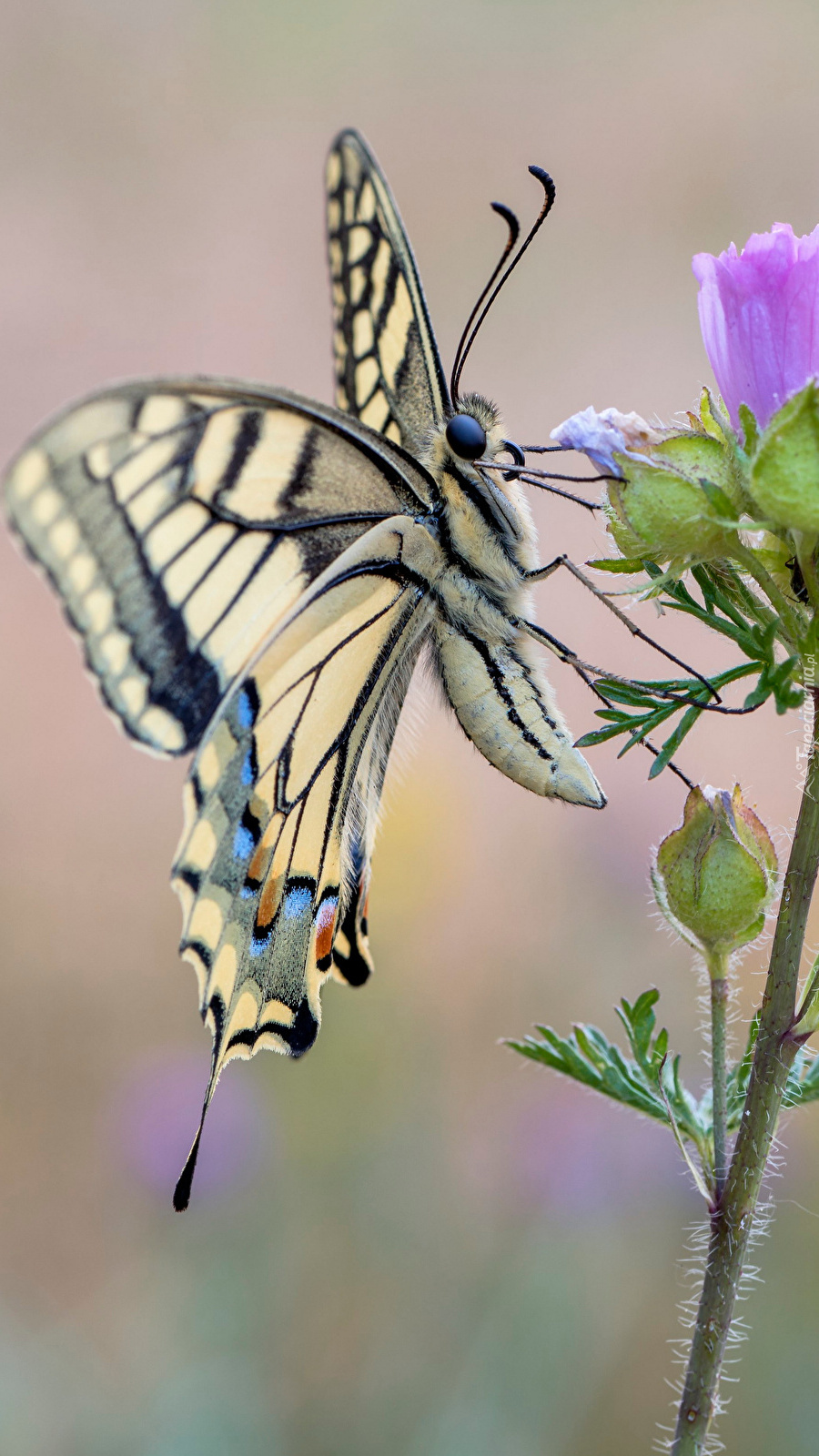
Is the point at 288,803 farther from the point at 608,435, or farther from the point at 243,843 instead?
the point at 608,435

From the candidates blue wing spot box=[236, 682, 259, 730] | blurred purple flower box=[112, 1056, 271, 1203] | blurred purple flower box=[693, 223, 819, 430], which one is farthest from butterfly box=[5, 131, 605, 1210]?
blurred purple flower box=[112, 1056, 271, 1203]

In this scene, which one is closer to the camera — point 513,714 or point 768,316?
point 768,316

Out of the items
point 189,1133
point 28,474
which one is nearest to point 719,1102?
point 28,474

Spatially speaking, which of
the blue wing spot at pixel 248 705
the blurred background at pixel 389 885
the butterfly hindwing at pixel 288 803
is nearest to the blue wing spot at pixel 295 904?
the butterfly hindwing at pixel 288 803

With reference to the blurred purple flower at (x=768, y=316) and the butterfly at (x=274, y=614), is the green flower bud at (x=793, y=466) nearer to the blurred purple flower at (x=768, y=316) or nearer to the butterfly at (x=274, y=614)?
the blurred purple flower at (x=768, y=316)

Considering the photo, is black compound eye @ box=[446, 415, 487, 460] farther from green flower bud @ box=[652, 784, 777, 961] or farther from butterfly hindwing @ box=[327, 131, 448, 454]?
green flower bud @ box=[652, 784, 777, 961]

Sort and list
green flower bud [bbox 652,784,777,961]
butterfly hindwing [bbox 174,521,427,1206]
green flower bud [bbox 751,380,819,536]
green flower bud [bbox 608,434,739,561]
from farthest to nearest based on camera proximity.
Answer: butterfly hindwing [bbox 174,521,427,1206], green flower bud [bbox 652,784,777,961], green flower bud [bbox 608,434,739,561], green flower bud [bbox 751,380,819,536]

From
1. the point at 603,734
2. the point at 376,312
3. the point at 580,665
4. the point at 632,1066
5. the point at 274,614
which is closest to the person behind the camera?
the point at 603,734

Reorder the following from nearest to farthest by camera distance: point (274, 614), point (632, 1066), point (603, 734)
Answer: point (603, 734)
point (632, 1066)
point (274, 614)
